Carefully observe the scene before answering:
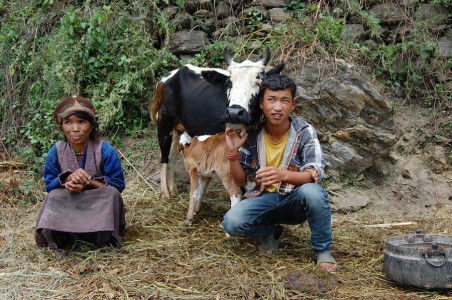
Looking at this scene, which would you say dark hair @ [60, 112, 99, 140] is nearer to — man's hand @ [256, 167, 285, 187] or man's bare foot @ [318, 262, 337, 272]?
man's hand @ [256, 167, 285, 187]

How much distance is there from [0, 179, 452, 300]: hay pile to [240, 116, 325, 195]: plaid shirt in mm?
736

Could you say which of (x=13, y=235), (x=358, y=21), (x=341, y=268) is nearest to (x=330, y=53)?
(x=358, y=21)

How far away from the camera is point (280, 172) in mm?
3941

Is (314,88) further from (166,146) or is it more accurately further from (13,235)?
(13,235)

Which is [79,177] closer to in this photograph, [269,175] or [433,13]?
[269,175]

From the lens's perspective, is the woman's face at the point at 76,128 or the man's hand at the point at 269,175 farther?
the woman's face at the point at 76,128

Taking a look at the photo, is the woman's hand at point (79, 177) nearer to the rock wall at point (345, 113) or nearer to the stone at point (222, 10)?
the rock wall at point (345, 113)

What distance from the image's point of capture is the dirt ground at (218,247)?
3709 mm

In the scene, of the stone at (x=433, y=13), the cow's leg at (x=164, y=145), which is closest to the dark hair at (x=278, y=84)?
the cow's leg at (x=164, y=145)

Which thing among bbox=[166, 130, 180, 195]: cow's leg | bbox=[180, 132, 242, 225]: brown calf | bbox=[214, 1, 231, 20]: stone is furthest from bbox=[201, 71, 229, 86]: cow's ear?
bbox=[214, 1, 231, 20]: stone

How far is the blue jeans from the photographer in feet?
13.1

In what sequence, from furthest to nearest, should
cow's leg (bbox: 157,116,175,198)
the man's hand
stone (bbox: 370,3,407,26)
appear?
stone (bbox: 370,3,407,26)
cow's leg (bbox: 157,116,175,198)
the man's hand

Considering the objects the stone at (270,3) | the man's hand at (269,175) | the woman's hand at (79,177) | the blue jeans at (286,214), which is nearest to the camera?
the man's hand at (269,175)

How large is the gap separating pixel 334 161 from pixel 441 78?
2284 millimetres
